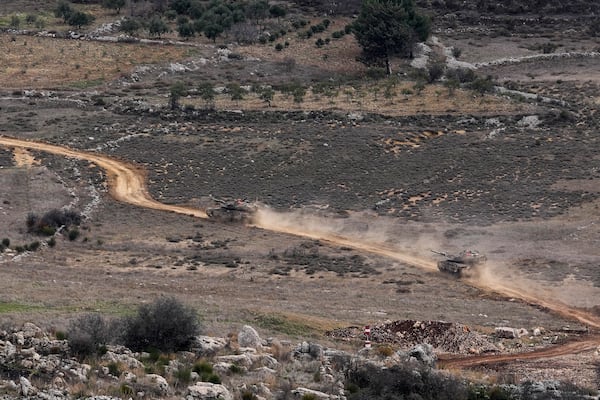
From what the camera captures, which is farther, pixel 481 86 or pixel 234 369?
pixel 481 86

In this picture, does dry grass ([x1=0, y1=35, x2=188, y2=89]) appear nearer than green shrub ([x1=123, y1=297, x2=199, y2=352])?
No

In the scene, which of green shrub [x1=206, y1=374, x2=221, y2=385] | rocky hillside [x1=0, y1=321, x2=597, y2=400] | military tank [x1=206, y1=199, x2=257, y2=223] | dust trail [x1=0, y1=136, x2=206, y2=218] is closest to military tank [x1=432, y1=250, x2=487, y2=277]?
military tank [x1=206, y1=199, x2=257, y2=223]

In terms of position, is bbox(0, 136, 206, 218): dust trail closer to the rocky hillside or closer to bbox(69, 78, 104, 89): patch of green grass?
bbox(69, 78, 104, 89): patch of green grass

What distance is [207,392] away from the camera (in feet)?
86.7

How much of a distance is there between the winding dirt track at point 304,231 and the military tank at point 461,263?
0.76m

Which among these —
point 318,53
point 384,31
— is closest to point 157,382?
point 384,31

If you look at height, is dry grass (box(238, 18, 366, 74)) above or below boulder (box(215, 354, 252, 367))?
below

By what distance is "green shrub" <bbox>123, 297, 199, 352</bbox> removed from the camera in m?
30.3

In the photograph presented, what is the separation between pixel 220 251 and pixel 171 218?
19.9ft

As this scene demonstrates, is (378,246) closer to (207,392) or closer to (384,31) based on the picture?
(207,392)

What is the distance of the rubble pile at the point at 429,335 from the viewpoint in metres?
35.2

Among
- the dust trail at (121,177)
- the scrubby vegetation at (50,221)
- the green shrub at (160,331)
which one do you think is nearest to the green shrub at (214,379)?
the green shrub at (160,331)

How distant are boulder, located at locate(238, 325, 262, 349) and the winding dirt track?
5.76 m

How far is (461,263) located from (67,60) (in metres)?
50.0
